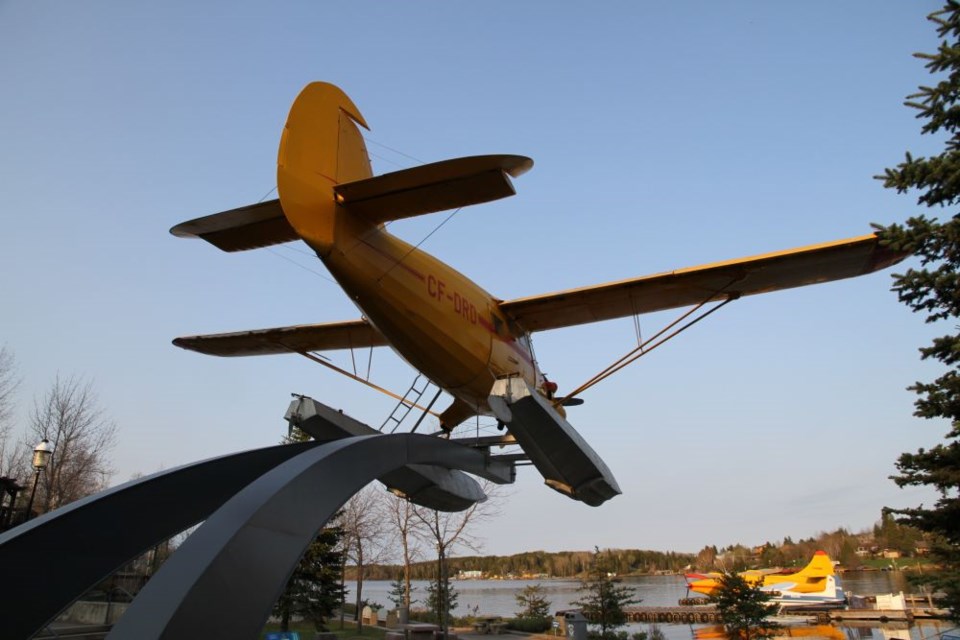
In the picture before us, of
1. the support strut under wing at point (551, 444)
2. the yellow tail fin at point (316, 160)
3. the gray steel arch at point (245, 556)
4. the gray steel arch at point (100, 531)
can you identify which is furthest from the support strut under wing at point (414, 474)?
the gray steel arch at point (245, 556)

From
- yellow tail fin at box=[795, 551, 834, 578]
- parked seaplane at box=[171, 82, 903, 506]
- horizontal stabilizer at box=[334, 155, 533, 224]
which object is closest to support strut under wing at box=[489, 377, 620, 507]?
parked seaplane at box=[171, 82, 903, 506]

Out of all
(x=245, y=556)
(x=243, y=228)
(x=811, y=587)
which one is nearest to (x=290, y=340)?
(x=243, y=228)

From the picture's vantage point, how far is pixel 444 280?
10.2 meters

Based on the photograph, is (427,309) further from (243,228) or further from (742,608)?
(742,608)

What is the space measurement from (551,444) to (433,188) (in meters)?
4.89

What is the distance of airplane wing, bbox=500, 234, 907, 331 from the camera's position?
34.9 feet

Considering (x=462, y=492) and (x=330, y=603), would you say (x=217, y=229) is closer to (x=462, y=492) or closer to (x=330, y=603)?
(x=462, y=492)

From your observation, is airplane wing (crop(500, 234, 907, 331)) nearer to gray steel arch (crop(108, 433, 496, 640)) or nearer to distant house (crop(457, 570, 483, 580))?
gray steel arch (crop(108, 433, 496, 640))

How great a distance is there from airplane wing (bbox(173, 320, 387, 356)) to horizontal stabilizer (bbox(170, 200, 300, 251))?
15.5ft

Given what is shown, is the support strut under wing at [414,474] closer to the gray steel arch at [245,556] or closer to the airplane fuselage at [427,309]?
the airplane fuselage at [427,309]

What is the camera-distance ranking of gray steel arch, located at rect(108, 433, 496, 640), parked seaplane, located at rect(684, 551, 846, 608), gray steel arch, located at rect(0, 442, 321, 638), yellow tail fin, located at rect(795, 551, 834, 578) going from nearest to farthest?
gray steel arch, located at rect(108, 433, 496, 640) < gray steel arch, located at rect(0, 442, 321, 638) < parked seaplane, located at rect(684, 551, 846, 608) < yellow tail fin, located at rect(795, 551, 834, 578)

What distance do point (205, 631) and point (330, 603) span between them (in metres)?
20.5

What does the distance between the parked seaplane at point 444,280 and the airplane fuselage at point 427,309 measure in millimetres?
22

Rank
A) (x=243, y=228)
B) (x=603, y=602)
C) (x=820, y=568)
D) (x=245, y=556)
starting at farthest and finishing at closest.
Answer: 1. (x=820, y=568)
2. (x=603, y=602)
3. (x=243, y=228)
4. (x=245, y=556)
